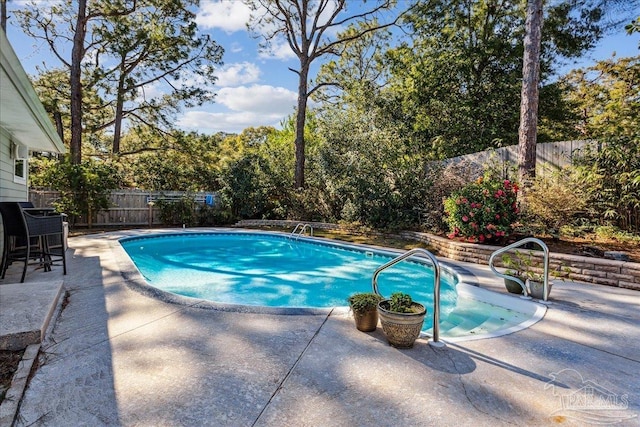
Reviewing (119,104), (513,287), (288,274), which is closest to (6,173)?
(288,274)

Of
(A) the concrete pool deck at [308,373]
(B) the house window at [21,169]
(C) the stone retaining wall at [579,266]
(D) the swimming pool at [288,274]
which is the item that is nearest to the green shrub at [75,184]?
(D) the swimming pool at [288,274]

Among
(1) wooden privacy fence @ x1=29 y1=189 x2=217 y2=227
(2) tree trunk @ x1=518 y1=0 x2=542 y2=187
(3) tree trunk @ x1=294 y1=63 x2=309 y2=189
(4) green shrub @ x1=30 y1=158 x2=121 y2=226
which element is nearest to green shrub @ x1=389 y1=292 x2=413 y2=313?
(2) tree trunk @ x1=518 y1=0 x2=542 y2=187

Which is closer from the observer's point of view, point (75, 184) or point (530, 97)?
point (530, 97)

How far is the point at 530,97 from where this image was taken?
785 cm

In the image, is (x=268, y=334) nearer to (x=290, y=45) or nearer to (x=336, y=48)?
(x=290, y=45)

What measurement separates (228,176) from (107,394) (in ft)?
44.9

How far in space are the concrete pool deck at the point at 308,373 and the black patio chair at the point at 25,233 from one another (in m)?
1.57

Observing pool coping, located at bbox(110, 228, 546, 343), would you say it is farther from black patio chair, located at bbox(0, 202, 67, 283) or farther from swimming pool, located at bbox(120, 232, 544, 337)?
black patio chair, located at bbox(0, 202, 67, 283)

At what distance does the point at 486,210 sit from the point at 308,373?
5.93 meters

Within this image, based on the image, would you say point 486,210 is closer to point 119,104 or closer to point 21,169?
point 21,169

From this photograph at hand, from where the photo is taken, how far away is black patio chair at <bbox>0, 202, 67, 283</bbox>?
4508 millimetres

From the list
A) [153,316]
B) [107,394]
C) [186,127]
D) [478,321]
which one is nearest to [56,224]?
[153,316]

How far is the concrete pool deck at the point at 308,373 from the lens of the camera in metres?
2.03

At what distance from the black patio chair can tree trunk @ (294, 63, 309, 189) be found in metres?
10.5
